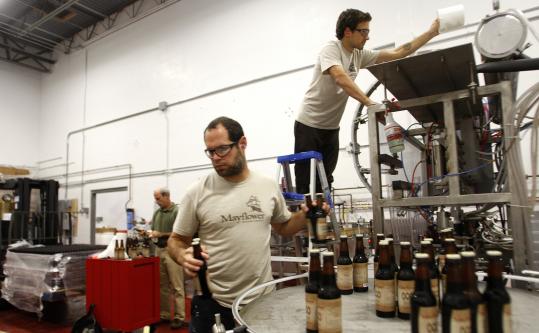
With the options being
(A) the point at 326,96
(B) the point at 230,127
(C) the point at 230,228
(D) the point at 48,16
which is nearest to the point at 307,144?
(A) the point at 326,96

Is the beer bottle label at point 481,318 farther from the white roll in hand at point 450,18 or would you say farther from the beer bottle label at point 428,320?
the white roll in hand at point 450,18

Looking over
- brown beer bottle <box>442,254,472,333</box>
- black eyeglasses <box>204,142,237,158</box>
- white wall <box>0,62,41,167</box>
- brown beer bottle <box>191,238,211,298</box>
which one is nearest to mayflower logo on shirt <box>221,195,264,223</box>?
black eyeglasses <box>204,142,237,158</box>

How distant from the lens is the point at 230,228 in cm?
191

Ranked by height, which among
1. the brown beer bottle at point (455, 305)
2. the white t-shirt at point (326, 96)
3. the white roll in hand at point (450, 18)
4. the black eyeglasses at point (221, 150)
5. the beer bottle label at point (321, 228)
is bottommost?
the brown beer bottle at point (455, 305)

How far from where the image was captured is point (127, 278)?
3.57 meters

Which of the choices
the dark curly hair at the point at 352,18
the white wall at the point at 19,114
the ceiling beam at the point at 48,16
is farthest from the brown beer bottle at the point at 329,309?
the white wall at the point at 19,114

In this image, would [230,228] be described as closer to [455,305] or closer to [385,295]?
[385,295]

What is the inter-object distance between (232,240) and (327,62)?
51.5 inches

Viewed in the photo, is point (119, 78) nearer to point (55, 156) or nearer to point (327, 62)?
point (55, 156)

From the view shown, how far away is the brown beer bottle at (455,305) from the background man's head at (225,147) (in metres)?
1.22

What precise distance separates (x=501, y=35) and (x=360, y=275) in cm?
133

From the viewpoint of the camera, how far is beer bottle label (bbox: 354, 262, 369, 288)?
1.54 m

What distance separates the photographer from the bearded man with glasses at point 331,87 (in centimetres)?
249

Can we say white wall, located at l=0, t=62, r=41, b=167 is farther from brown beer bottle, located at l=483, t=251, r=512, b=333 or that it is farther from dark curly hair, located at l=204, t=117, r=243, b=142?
brown beer bottle, located at l=483, t=251, r=512, b=333
